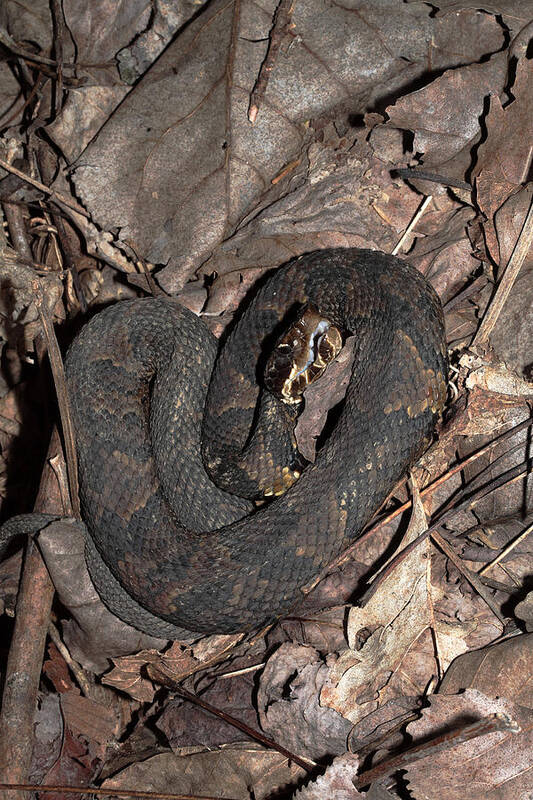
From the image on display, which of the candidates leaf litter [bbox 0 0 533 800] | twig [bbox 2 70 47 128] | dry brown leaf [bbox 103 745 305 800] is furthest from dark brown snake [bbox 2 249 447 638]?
twig [bbox 2 70 47 128]

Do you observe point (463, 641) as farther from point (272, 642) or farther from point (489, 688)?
point (272, 642)

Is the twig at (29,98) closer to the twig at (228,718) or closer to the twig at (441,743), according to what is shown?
the twig at (228,718)

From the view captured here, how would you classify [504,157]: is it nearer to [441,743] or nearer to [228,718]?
[441,743]

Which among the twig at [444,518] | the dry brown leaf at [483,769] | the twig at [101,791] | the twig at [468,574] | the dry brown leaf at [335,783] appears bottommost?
the twig at [101,791]

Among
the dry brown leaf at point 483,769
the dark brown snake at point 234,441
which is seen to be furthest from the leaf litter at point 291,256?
the dark brown snake at point 234,441

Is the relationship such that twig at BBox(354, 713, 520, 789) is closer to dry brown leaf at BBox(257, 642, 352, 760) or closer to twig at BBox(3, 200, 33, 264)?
dry brown leaf at BBox(257, 642, 352, 760)

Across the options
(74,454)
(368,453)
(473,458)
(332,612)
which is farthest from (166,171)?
(332,612)

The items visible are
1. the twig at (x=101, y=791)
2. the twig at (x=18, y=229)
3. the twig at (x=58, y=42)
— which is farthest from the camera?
the twig at (x=18, y=229)
